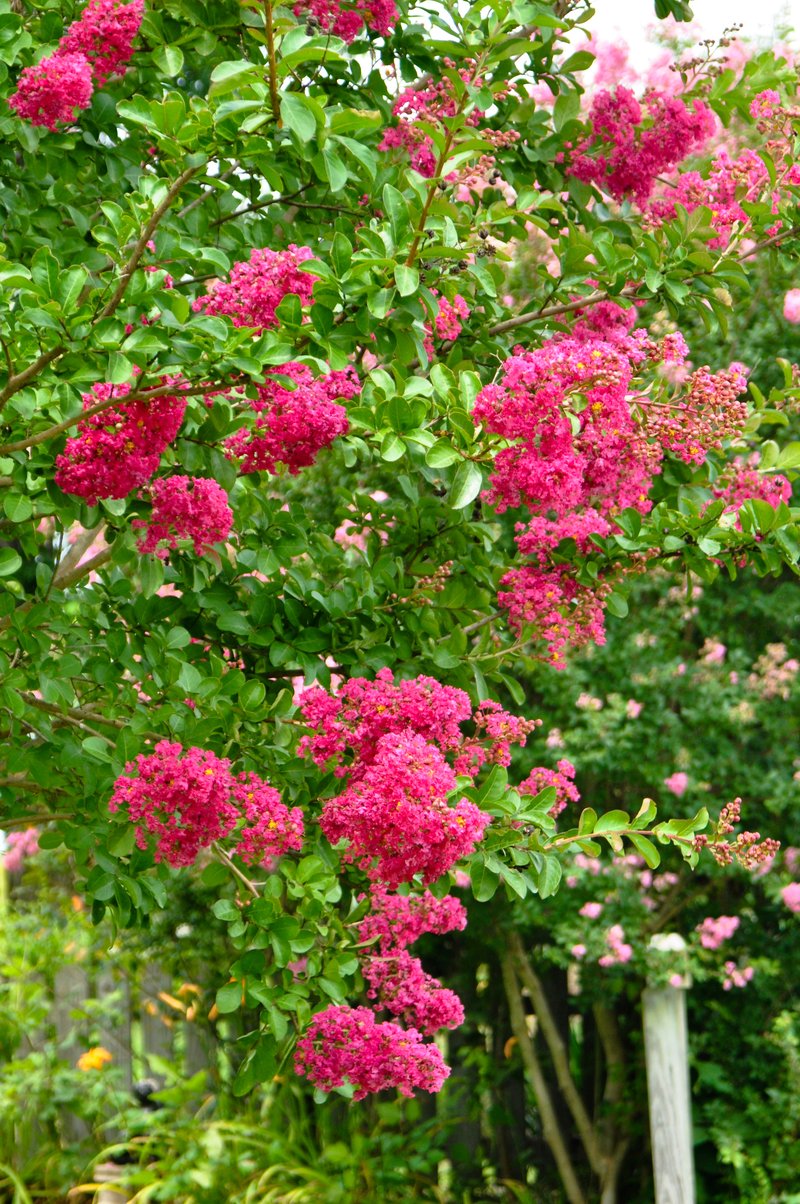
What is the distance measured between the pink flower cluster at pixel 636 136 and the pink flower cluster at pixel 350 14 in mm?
476

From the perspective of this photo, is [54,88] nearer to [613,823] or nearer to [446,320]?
[446,320]

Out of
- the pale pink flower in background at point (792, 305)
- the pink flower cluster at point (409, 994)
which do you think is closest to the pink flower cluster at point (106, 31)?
the pink flower cluster at point (409, 994)

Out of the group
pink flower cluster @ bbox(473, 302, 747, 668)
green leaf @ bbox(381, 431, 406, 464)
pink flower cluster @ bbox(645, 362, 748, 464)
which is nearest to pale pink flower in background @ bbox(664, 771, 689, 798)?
pink flower cluster @ bbox(473, 302, 747, 668)

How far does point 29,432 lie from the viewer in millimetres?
1998

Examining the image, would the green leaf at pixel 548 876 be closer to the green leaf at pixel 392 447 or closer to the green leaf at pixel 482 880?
the green leaf at pixel 482 880

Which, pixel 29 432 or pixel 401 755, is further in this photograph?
pixel 29 432

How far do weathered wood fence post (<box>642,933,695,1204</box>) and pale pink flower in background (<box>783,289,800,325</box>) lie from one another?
202cm

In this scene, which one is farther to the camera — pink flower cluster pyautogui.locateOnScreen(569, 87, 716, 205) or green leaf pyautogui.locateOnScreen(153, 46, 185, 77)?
pink flower cluster pyautogui.locateOnScreen(569, 87, 716, 205)

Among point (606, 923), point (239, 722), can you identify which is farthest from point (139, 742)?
point (606, 923)

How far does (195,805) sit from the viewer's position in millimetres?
1826

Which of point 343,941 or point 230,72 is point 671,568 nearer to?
point 343,941

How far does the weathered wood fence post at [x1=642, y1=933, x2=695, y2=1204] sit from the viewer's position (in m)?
4.21

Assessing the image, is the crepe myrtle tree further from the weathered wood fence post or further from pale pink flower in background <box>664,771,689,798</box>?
the weathered wood fence post

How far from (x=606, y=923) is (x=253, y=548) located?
2386mm
